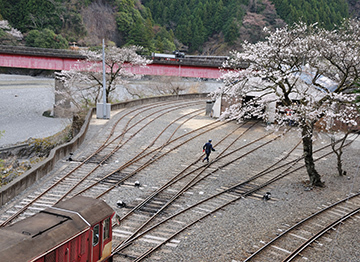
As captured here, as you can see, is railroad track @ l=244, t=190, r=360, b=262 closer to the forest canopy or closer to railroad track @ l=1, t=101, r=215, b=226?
railroad track @ l=1, t=101, r=215, b=226

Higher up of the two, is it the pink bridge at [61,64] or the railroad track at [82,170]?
the pink bridge at [61,64]

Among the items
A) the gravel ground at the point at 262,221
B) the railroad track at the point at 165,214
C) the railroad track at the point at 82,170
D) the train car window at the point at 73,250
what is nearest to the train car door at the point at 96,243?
the train car window at the point at 73,250

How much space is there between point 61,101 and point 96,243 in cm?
3871

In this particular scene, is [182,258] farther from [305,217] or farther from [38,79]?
[38,79]

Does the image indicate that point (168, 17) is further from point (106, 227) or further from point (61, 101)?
point (106, 227)

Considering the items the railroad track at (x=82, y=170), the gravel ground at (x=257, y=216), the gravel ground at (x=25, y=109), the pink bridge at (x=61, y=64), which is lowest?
the gravel ground at (x=25, y=109)

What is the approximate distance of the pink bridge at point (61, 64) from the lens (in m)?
41.6

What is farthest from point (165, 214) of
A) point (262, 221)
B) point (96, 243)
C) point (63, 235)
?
point (63, 235)

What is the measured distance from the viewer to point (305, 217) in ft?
48.0

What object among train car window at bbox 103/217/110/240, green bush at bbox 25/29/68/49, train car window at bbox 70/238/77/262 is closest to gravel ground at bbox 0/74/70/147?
green bush at bbox 25/29/68/49

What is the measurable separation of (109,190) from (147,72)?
32.1 metres

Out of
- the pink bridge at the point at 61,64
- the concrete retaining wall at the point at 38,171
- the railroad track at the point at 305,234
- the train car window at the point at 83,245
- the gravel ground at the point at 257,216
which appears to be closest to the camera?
the train car window at the point at 83,245

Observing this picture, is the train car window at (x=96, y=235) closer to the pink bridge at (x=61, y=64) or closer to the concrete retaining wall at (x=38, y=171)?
the concrete retaining wall at (x=38, y=171)

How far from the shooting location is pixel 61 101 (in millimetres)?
45906
